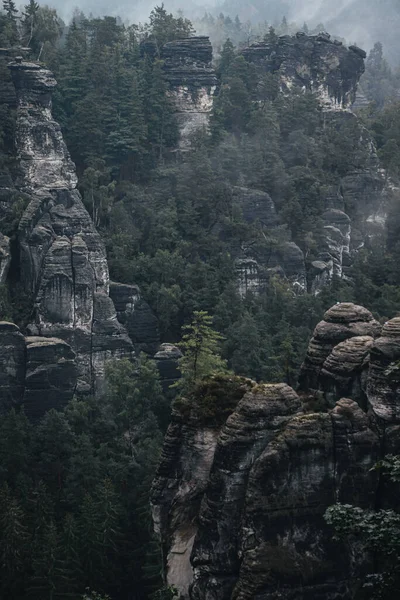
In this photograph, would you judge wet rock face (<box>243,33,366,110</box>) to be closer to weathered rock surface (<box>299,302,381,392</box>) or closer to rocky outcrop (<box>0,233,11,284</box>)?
rocky outcrop (<box>0,233,11,284</box>)

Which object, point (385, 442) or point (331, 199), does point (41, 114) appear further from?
point (385, 442)

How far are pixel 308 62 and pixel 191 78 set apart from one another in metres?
10.1

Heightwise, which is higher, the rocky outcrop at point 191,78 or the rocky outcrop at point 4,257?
the rocky outcrop at point 191,78

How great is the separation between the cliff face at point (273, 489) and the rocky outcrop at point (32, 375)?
23809mm

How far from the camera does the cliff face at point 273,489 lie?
2228cm

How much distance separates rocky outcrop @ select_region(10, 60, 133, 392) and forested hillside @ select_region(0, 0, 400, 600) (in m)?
1.09

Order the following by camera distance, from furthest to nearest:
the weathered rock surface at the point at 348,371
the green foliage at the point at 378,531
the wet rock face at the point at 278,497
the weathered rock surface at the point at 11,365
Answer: the weathered rock surface at the point at 11,365, the weathered rock surface at the point at 348,371, the wet rock face at the point at 278,497, the green foliage at the point at 378,531

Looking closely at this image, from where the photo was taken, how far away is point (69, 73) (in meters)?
65.6

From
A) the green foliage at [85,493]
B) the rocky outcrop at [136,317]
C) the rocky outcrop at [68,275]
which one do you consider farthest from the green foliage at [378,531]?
the rocky outcrop at [136,317]

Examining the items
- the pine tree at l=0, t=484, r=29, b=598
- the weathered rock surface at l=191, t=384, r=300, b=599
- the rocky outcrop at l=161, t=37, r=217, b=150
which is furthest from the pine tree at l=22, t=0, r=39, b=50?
the weathered rock surface at l=191, t=384, r=300, b=599

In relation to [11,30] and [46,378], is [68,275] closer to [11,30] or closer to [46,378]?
[46,378]

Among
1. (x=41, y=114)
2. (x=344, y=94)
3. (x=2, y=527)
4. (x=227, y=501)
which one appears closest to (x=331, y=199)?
(x=344, y=94)

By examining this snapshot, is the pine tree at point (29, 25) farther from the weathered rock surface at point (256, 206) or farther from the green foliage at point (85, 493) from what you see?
the green foliage at point (85, 493)

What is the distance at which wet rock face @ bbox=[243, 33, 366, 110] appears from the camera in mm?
76938
